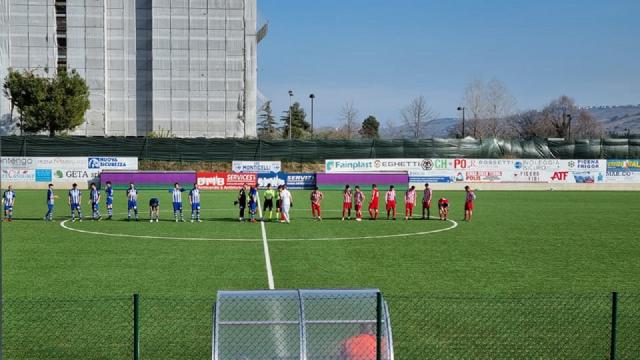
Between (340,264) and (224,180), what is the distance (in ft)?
119

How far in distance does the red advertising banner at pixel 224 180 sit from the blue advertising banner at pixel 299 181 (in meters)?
2.67

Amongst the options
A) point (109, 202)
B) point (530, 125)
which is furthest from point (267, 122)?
point (109, 202)

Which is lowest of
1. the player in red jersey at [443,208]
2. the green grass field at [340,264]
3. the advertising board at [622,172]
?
the green grass field at [340,264]

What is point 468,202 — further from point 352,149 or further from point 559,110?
point 559,110

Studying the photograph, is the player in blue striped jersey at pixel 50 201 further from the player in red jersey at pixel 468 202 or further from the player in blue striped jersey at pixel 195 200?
the player in red jersey at pixel 468 202

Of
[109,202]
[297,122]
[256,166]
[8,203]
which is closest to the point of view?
[8,203]

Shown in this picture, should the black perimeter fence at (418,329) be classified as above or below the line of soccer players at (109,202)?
below

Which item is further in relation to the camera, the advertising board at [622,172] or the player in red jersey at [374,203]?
the advertising board at [622,172]

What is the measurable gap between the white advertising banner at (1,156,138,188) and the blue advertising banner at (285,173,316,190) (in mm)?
13366

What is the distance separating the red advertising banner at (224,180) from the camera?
177 ft

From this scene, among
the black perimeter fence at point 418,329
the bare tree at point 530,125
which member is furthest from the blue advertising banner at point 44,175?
the bare tree at point 530,125

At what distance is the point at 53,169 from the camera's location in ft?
176

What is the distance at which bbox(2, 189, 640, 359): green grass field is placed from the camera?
42.2 ft

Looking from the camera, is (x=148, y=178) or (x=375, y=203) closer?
(x=375, y=203)
